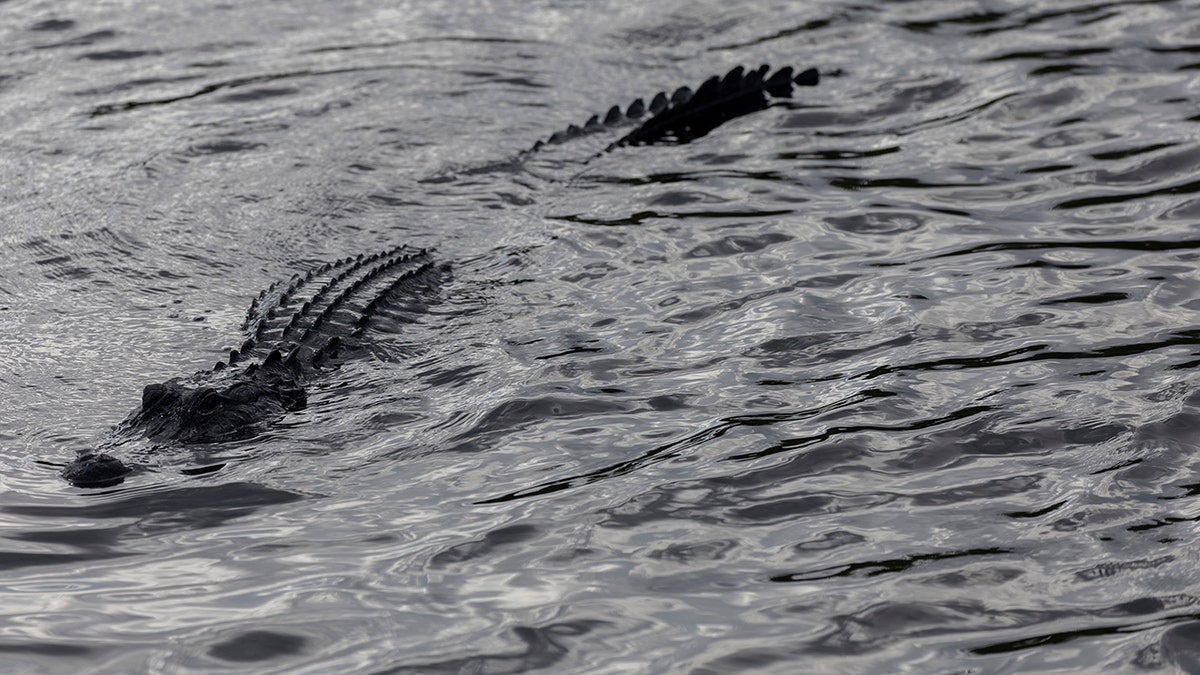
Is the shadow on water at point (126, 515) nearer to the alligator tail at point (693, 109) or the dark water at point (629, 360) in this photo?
the dark water at point (629, 360)

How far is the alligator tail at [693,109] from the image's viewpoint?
30.8 ft

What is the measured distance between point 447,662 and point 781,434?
186cm

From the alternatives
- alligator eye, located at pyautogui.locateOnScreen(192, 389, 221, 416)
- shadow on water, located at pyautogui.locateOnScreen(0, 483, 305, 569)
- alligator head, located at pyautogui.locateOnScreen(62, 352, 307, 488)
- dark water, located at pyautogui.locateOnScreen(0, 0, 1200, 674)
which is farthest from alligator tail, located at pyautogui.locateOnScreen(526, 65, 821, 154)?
shadow on water, located at pyautogui.locateOnScreen(0, 483, 305, 569)

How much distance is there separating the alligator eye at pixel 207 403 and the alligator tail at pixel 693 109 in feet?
13.7

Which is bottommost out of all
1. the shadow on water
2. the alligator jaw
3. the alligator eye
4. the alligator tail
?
the shadow on water

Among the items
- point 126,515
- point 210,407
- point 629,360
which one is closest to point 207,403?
point 210,407

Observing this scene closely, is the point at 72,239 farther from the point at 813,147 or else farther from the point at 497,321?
the point at 813,147

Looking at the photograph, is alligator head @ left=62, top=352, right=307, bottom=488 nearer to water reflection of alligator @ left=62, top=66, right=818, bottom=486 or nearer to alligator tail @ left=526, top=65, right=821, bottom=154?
water reflection of alligator @ left=62, top=66, right=818, bottom=486

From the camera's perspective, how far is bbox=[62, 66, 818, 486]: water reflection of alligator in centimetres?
530

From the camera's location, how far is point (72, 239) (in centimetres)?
771

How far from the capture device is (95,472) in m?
4.91

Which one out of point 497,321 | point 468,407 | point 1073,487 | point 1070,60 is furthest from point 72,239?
point 1070,60

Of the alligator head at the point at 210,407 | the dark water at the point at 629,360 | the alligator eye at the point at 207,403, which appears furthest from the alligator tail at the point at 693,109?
the alligator eye at the point at 207,403

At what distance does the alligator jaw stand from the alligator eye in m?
0.46
